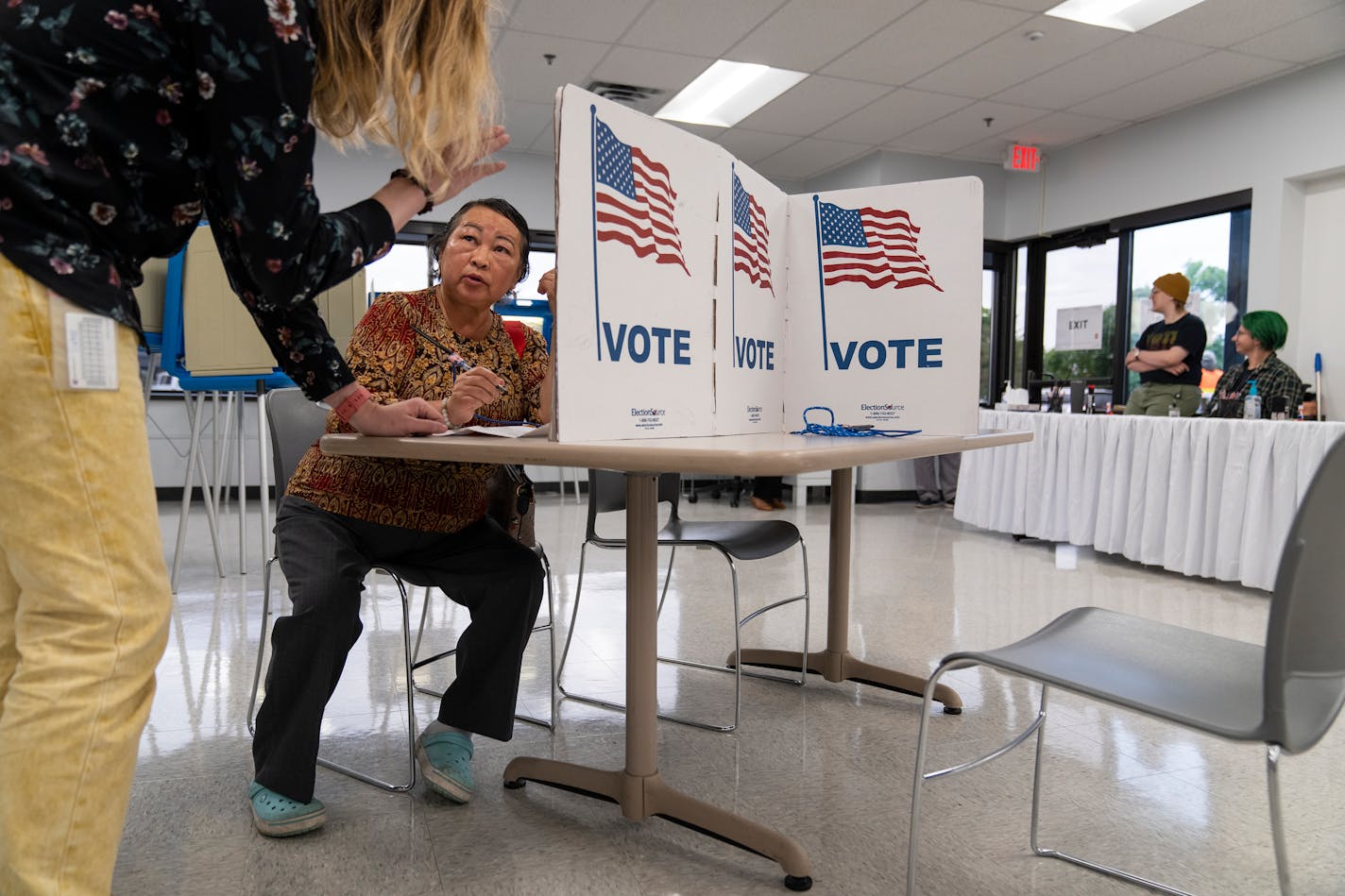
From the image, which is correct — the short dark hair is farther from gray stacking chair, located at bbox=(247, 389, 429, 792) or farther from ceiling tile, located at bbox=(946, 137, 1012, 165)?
ceiling tile, located at bbox=(946, 137, 1012, 165)

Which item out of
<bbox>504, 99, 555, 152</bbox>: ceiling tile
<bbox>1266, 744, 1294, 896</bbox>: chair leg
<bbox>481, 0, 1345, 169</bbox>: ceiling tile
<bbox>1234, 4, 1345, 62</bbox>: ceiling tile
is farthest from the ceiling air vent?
<bbox>1266, 744, 1294, 896</bbox>: chair leg

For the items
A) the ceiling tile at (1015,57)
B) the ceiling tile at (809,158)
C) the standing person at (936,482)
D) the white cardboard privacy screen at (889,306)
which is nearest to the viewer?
the white cardboard privacy screen at (889,306)

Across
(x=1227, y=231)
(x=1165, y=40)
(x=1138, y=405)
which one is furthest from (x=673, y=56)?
(x=1227, y=231)

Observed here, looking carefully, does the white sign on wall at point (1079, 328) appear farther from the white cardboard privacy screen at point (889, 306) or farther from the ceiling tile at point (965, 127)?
the white cardboard privacy screen at point (889, 306)

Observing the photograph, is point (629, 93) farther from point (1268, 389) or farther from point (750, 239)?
point (750, 239)

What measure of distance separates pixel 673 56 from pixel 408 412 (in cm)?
414

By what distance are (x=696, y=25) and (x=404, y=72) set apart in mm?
3893

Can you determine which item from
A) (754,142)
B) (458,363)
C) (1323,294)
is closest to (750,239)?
(458,363)

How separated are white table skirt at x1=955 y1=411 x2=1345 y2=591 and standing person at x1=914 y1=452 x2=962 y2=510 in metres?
1.39

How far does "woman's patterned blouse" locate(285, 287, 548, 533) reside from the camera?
5.37 ft

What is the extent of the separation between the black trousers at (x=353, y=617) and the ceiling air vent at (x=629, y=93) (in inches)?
170

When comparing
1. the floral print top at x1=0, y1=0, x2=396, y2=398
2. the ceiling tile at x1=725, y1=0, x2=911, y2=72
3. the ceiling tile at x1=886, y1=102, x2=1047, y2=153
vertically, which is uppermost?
Result: the ceiling tile at x1=725, y1=0, x2=911, y2=72

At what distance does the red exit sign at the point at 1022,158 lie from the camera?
6469 millimetres

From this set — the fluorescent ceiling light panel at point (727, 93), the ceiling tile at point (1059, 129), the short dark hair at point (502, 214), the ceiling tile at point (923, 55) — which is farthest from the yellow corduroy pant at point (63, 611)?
the ceiling tile at point (1059, 129)
